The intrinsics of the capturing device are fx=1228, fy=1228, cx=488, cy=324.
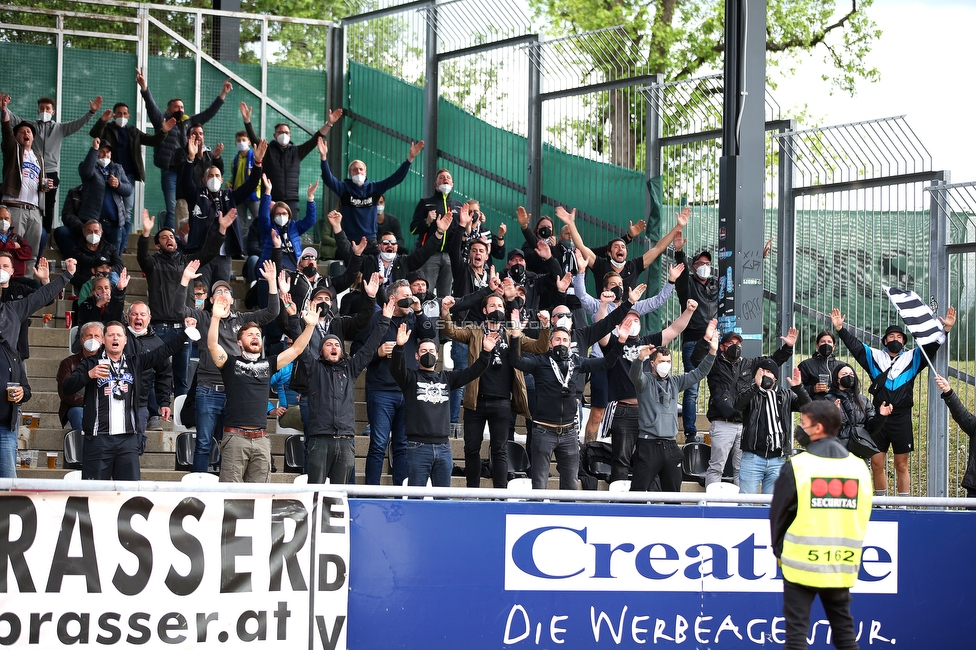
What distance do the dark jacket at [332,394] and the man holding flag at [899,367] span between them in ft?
20.2

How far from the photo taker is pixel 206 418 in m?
12.3

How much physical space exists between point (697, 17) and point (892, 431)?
67.3 feet

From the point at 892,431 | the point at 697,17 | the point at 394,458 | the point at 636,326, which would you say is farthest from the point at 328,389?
the point at 697,17

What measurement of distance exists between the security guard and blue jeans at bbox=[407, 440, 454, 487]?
4643 mm

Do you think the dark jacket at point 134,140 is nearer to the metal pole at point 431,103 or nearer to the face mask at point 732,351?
the metal pole at point 431,103

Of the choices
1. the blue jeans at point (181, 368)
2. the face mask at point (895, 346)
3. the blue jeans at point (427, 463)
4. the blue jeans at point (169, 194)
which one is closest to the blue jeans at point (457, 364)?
the blue jeans at point (427, 463)

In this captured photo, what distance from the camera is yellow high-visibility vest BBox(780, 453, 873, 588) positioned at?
7.86 m

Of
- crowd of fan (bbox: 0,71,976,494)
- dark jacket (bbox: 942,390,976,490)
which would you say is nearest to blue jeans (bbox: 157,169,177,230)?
crowd of fan (bbox: 0,71,976,494)

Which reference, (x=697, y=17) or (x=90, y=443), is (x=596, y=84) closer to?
(x=90, y=443)

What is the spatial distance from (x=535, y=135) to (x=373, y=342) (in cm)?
823

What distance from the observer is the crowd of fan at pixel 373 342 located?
11695mm

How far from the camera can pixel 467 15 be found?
20.7m

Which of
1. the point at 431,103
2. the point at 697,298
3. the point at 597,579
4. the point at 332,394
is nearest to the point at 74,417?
the point at 332,394

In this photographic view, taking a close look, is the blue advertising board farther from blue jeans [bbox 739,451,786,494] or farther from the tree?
the tree
